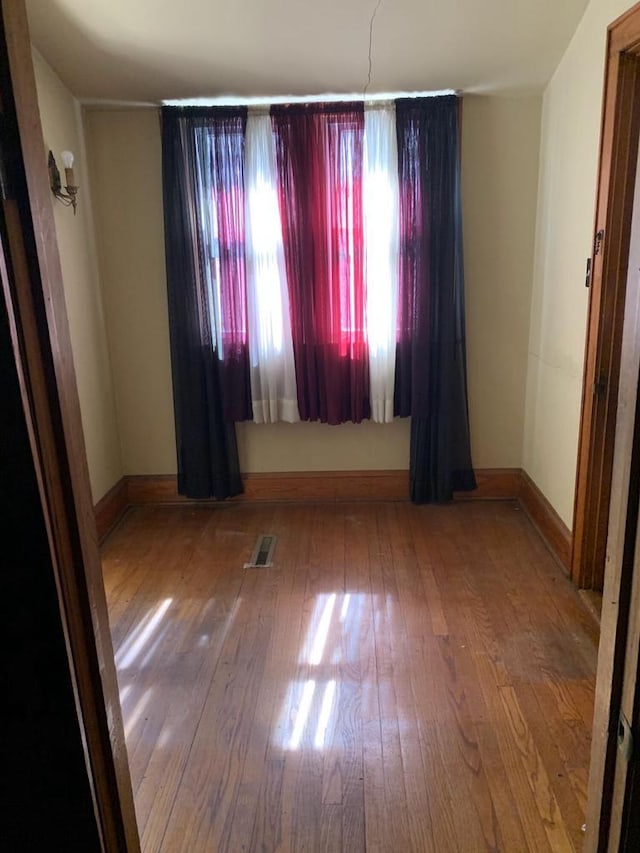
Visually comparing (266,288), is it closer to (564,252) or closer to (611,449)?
(564,252)

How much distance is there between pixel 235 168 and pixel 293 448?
1.53 meters

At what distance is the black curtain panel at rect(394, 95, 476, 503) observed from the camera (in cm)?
294

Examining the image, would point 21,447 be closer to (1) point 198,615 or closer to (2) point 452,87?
(1) point 198,615

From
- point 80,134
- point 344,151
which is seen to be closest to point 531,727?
point 344,151

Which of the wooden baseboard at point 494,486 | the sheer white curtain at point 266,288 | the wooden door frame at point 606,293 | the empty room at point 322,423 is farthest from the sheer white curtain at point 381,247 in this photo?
the wooden door frame at point 606,293

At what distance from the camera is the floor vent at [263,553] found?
2.79m

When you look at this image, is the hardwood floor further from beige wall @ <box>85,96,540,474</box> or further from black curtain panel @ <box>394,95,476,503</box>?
beige wall @ <box>85,96,540,474</box>

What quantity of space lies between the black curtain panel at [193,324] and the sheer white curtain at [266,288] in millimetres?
147

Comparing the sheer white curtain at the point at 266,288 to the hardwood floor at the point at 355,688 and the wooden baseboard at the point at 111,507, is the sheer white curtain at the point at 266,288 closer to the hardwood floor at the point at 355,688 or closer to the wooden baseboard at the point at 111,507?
the hardwood floor at the point at 355,688

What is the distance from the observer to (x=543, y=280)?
3.03 m

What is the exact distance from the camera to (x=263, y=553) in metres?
2.91

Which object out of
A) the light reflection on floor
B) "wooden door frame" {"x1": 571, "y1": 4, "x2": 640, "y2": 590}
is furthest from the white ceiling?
the light reflection on floor

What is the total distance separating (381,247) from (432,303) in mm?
392

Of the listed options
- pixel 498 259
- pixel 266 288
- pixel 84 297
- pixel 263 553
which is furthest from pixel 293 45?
pixel 263 553
